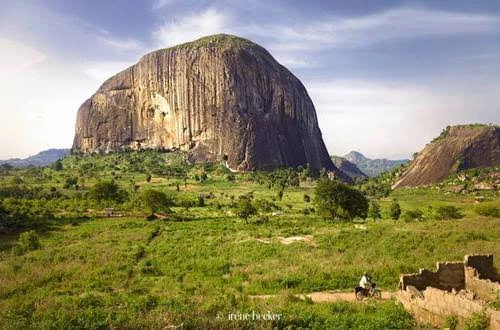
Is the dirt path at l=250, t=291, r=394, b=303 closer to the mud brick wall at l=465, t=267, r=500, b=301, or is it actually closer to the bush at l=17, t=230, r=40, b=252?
the mud brick wall at l=465, t=267, r=500, b=301

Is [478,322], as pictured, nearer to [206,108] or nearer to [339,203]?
[339,203]

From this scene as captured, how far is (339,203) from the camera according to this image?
4916 cm

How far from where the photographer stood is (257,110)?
158 m

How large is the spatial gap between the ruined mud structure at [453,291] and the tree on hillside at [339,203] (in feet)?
107

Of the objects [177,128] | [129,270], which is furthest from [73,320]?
[177,128]

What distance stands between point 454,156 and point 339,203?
323 feet

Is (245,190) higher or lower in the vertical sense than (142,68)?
lower

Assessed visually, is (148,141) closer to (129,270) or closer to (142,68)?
(142,68)

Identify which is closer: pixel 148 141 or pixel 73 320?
pixel 73 320

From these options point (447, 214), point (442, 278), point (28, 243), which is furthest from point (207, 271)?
point (447, 214)

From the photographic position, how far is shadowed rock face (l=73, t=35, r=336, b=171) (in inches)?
5940

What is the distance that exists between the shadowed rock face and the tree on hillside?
95749 mm

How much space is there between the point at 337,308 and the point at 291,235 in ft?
66.8

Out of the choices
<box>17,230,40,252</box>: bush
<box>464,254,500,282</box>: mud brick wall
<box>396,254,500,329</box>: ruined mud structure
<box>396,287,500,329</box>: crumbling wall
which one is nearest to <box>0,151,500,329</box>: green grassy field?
<box>396,287,500,329</box>: crumbling wall
